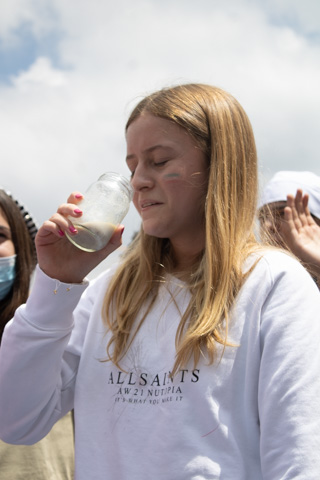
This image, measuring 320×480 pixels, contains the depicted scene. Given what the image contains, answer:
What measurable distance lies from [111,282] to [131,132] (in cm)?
64

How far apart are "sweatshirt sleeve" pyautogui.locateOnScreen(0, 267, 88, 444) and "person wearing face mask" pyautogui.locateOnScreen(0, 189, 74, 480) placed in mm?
769

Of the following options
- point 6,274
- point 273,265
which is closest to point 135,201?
point 273,265

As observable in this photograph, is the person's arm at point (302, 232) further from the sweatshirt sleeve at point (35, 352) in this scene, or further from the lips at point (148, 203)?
the sweatshirt sleeve at point (35, 352)

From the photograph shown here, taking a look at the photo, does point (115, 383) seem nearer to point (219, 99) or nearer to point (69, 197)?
point (69, 197)

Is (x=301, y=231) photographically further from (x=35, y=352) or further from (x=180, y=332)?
(x=35, y=352)

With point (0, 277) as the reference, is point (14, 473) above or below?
below

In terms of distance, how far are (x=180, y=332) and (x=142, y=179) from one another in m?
0.61

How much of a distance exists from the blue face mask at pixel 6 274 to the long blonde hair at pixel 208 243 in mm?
1028

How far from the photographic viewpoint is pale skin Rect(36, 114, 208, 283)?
2066 mm

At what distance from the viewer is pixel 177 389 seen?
178 centimetres

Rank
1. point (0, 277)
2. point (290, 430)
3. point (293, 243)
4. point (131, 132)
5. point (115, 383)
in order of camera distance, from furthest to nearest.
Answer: point (293, 243) < point (0, 277) < point (131, 132) < point (115, 383) < point (290, 430)

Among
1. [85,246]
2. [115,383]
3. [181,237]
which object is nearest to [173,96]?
[181,237]

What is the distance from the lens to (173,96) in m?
2.27

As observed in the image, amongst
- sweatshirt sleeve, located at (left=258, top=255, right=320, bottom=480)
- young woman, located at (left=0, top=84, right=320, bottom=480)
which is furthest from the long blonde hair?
sweatshirt sleeve, located at (left=258, top=255, right=320, bottom=480)
